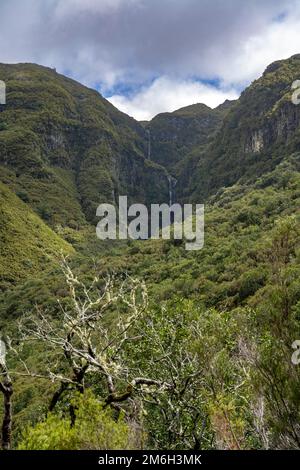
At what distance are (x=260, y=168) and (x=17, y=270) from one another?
229 ft

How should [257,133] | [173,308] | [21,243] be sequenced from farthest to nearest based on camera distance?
[257,133] → [21,243] → [173,308]

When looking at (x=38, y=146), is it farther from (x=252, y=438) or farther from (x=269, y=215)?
(x=252, y=438)

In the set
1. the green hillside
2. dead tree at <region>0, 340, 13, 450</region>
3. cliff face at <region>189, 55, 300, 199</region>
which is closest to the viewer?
dead tree at <region>0, 340, 13, 450</region>

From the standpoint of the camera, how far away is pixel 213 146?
197 meters

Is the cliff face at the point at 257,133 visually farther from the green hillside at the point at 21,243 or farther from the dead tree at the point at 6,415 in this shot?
the dead tree at the point at 6,415

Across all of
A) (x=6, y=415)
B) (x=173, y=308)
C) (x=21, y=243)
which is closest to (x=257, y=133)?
(x=21, y=243)

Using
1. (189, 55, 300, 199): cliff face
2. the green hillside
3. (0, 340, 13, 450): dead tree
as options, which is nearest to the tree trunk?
(0, 340, 13, 450): dead tree

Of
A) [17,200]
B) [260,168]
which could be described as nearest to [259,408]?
[260,168]

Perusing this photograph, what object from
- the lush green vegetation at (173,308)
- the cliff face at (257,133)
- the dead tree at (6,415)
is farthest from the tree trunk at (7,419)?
the cliff face at (257,133)

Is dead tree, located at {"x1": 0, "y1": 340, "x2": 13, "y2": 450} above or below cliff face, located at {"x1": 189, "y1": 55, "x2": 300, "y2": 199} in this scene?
below

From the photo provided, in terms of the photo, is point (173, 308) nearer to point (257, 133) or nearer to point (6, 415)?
point (6, 415)

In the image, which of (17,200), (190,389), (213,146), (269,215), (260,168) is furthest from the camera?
(213,146)

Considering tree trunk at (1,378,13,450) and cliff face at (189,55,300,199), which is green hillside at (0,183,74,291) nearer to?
cliff face at (189,55,300,199)

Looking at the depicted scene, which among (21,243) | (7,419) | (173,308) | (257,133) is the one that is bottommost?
(7,419)
